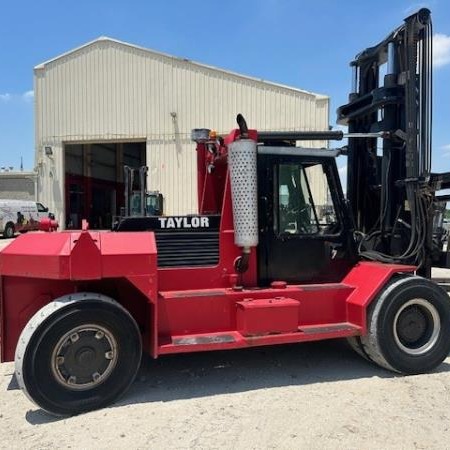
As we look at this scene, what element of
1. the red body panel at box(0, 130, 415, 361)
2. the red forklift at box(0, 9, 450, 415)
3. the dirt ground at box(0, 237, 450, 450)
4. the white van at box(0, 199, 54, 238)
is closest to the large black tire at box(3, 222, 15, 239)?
the white van at box(0, 199, 54, 238)

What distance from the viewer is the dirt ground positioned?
3.81 meters

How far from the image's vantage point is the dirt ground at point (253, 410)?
3.81 meters

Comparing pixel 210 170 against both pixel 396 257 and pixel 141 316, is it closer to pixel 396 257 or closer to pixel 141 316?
pixel 141 316

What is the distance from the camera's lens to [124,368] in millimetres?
4527

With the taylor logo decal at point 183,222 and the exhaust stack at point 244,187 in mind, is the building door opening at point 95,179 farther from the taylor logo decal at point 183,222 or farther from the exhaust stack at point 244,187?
the exhaust stack at point 244,187

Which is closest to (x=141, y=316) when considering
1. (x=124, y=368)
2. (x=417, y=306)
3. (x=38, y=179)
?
(x=124, y=368)

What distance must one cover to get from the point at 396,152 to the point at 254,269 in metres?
2.29

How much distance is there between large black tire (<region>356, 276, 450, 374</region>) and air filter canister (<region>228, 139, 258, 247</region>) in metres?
1.50

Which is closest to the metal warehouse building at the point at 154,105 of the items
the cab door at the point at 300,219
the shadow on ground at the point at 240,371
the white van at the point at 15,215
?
the white van at the point at 15,215

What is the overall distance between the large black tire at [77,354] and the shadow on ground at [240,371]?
18 cm

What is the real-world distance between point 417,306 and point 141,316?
284cm

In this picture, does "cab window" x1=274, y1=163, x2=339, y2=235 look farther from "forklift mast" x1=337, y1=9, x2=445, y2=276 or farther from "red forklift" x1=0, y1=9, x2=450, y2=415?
"forklift mast" x1=337, y1=9, x2=445, y2=276

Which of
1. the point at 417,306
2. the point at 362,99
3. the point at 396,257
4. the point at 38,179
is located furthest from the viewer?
the point at 38,179

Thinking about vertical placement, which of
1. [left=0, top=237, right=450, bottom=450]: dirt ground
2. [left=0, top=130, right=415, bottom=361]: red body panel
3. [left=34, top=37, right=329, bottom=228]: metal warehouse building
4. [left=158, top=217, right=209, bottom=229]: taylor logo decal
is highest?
[left=34, top=37, right=329, bottom=228]: metal warehouse building
